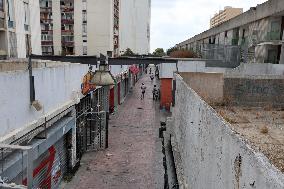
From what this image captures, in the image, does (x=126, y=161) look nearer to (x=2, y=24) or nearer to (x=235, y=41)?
(x=2, y=24)

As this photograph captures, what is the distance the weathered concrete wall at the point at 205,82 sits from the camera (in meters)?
13.5

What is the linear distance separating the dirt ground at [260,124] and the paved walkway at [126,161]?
12.9 ft

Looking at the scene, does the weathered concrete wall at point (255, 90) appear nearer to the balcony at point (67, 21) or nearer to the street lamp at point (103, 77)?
the street lamp at point (103, 77)

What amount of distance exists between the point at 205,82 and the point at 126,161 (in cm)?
533

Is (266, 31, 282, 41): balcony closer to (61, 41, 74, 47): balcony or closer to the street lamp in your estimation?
the street lamp

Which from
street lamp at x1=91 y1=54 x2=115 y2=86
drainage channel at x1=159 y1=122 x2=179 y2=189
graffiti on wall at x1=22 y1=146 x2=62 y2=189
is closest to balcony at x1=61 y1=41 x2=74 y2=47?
drainage channel at x1=159 y1=122 x2=179 y2=189

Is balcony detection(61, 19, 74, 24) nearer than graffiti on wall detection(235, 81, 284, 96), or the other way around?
graffiti on wall detection(235, 81, 284, 96)

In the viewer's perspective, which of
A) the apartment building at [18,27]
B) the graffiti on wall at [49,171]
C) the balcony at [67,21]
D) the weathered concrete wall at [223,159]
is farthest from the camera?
the balcony at [67,21]

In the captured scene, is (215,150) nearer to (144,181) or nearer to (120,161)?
(144,181)

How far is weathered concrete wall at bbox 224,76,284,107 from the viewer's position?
41.2ft

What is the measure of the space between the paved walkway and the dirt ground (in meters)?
3.93

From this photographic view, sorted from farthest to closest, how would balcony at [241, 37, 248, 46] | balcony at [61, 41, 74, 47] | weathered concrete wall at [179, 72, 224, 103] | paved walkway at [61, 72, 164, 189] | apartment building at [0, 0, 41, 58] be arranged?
1. balcony at [61, 41, 74, 47]
2. balcony at [241, 37, 248, 46]
3. apartment building at [0, 0, 41, 58]
4. weathered concrete wall at [179, 72, 224, 103]
5. paved walkway at [61, 72, 164, 189]

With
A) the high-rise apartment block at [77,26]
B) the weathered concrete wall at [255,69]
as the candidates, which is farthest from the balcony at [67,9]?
the weathered concrete wall at [255,69]

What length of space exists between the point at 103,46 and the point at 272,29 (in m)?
28.1
